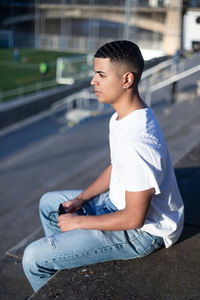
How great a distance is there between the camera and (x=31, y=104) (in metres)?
17.0

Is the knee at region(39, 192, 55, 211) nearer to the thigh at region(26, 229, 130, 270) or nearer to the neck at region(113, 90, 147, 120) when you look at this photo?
the thigh at region(26, 229, 130, 270)

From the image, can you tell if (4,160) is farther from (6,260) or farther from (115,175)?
(115,175)

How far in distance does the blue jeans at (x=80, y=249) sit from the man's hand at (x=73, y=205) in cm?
33

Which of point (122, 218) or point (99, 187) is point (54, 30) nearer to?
point (99, 187)

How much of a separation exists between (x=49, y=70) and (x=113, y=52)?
24.6 meters

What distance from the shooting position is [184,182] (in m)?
2.86

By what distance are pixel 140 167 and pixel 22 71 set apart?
25.2m

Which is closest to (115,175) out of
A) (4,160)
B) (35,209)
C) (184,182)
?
(184,182)

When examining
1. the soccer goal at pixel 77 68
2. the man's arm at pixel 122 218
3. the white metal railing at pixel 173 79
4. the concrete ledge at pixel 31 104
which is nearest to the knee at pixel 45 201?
the man's arm at pixel 122 218

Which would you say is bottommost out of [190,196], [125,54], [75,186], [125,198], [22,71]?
[22,71]

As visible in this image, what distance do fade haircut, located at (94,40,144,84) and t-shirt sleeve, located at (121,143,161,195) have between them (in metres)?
0.36

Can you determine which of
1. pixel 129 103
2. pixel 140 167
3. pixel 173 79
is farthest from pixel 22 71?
pixel 140 167

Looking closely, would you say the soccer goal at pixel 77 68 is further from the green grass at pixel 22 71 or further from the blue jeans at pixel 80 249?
the blue jeans at pixel 80 249

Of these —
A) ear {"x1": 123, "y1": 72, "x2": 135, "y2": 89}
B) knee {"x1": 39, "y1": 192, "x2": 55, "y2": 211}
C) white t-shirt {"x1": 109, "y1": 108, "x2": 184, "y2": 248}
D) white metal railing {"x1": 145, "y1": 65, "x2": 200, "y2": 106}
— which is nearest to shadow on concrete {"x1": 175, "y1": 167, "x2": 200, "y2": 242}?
white t-shirt {"x1": 109, "y1": 108, "x2": 184, "y2": 248}
